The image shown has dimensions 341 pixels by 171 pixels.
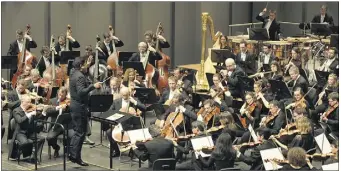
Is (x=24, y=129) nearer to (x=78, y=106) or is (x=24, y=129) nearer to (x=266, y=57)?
(x=78, y=106)

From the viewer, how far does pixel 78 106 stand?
11336mm

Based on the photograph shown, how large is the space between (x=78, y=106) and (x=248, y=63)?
4.44 m

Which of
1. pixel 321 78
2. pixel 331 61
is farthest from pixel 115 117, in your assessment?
pixel 331 61

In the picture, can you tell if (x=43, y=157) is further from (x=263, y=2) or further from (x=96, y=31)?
(x=263, y=2)

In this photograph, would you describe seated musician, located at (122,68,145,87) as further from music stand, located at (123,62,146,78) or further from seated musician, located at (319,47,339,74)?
seated musician, located at (319,47,339,74)

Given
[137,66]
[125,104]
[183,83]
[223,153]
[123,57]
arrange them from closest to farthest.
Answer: [223,153] < [125,104] < [183,83] < [137,66] < [123,57]

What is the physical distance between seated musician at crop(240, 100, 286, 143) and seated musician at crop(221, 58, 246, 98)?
1.83m

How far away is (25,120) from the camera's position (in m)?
11.2

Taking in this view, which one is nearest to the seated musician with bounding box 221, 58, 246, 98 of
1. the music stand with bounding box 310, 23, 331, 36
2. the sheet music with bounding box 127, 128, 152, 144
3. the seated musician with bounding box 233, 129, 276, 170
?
the seated musician with bounding box 233, 129, 276, 170

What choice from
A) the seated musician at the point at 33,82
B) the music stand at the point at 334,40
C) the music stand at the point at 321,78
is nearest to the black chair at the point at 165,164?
the seated musician at the point at 33,82

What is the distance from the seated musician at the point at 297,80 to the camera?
41.9ft

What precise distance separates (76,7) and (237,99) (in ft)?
20.3

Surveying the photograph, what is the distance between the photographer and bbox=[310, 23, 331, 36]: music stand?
16.4 meters

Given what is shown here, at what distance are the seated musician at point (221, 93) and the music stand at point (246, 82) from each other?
274mm
